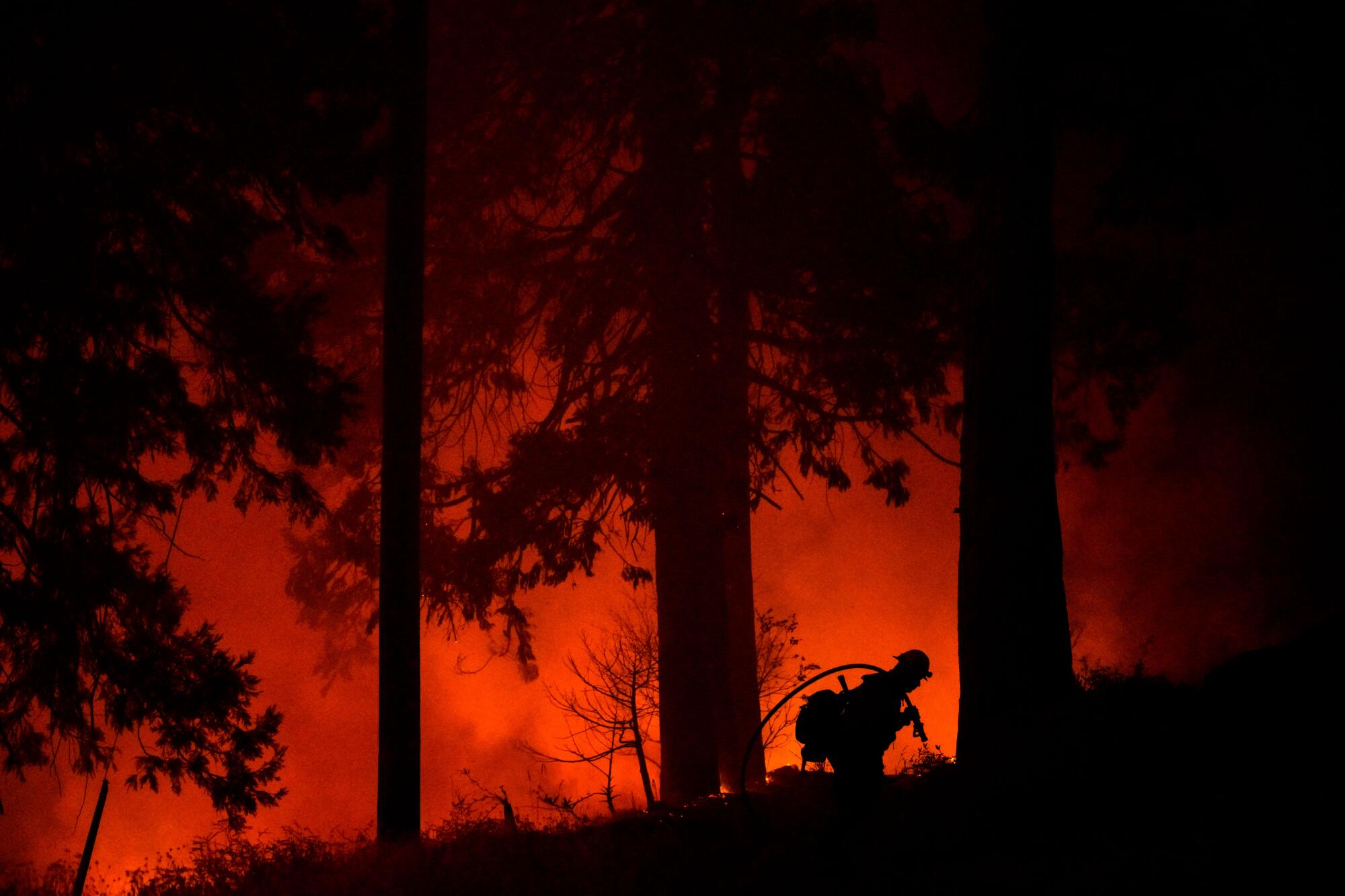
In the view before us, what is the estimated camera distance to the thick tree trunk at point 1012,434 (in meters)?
6.32

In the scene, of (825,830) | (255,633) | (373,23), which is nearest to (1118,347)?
(825,830)

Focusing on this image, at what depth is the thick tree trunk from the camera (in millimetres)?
6320

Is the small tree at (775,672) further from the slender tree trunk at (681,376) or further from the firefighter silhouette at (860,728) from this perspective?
the firefighter silhouette at (860,728)

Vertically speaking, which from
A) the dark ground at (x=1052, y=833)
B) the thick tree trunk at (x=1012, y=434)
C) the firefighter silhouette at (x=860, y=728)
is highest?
the thick tree trunk at (x=1012, y=434)

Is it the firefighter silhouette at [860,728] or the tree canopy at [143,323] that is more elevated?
the tree canopy at [143,323]

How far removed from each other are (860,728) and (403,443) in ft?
14.0

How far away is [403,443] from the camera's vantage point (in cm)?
710

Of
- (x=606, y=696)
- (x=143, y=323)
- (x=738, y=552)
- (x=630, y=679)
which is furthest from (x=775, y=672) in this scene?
(x=143, y=323)

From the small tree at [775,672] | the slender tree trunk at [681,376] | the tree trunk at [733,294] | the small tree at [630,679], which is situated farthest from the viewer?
the small tree at [775,672]

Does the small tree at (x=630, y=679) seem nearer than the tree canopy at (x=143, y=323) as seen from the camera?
No

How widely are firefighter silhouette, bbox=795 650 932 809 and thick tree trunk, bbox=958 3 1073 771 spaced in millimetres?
1530

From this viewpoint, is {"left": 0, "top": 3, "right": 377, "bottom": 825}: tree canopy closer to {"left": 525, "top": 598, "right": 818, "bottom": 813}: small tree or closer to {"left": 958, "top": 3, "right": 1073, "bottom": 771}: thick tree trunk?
{"left": 958, "top": 3, "right": 1073, "bottom": 771}: thick tree trunk

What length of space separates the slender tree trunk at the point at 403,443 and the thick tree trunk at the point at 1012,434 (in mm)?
4216

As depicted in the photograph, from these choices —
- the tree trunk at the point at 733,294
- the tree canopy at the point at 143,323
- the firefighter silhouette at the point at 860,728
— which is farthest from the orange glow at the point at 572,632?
the firefighter silhouette at the point at 860,728
